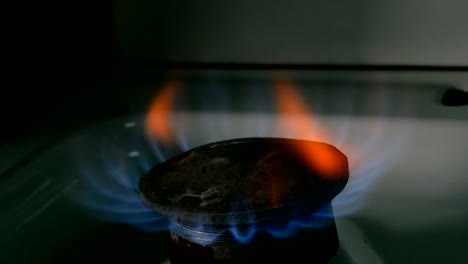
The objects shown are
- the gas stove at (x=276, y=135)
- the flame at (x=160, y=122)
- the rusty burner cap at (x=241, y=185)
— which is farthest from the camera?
the flame at (x=160, y=122)

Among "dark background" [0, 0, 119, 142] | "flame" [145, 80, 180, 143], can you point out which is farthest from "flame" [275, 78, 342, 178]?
"dark background" [0, 0, 119, 142]

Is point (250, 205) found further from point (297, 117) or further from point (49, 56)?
point (49, 56)

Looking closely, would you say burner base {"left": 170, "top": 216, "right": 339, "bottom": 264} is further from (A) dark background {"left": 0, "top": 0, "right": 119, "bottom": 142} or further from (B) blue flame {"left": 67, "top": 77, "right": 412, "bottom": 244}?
(A) dark background {"left": 0, "top": 0, "right": 119, "bottom": 142}

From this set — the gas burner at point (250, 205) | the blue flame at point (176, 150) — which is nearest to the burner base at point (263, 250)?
the gas burner at point (250, 205)

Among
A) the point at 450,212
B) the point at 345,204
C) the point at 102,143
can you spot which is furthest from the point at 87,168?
the point at 450,212

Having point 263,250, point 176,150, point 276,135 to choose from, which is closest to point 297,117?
point 276,135

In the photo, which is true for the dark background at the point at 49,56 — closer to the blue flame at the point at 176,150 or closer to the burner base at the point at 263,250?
the blue flame at the point at 176,150

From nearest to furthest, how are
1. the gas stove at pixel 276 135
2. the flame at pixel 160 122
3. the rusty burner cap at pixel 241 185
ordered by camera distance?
the rusty burner cap at pixel 241 185 < the gas stove at pixel 276 135 < the flame at pixel 160 122

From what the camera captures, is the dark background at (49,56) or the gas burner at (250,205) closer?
the gas burner at (250,205)
